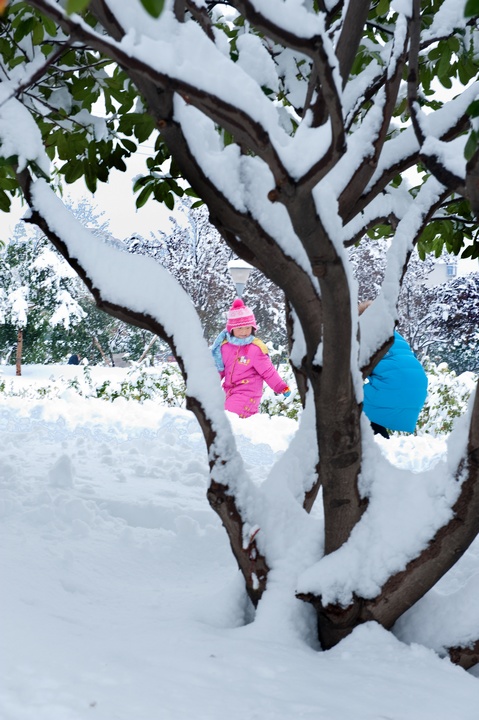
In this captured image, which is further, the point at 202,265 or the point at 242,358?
the point at 202,265

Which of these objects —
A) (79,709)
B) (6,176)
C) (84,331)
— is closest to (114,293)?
(79,709)

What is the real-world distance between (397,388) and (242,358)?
6.36 ft

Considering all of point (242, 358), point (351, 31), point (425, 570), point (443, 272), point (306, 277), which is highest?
point (443, 272)

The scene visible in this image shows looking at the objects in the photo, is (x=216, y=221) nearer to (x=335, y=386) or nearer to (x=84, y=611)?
(x=335, y=386)

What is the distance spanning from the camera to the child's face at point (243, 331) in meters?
7.29

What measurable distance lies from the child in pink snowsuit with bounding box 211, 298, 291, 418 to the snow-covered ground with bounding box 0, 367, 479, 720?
296 cm

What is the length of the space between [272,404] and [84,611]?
7659mm

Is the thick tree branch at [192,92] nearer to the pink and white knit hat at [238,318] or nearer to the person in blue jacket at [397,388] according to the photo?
the person in blue jacket at [397,388]

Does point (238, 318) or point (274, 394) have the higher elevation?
point (238, 318)

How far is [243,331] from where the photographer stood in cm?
732

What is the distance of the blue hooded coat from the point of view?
5.89 m

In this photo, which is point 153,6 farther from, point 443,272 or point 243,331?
point 443,272

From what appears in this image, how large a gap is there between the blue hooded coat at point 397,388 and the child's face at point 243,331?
67.1 inches

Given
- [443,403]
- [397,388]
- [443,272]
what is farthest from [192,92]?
[443,272]
